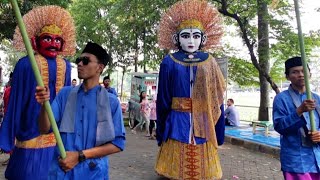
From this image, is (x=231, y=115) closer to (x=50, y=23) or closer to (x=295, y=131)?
(x=295, y=131)

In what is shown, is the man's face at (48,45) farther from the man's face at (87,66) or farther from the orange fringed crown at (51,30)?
the man's face at (87,66)

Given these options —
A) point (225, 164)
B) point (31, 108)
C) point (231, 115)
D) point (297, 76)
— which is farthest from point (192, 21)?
point (231, 115)

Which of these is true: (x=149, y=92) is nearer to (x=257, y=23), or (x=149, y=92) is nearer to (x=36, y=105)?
(x=257, y=23)

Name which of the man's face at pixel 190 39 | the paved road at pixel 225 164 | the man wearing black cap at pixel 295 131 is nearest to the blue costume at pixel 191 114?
the man's face at pixel 190 39

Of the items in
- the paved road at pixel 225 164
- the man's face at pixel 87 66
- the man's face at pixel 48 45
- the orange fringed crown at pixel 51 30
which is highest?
the orange fringed crown at pixel 51 30

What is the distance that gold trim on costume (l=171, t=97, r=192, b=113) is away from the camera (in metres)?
4.32

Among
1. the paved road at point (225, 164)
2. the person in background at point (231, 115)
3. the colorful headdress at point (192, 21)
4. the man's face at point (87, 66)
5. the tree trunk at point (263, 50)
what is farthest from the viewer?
the person in background at point (231, 115)

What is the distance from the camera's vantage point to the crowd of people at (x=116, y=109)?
7.75 feet

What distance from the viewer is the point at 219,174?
441cm

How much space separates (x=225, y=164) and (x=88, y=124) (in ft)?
17.6

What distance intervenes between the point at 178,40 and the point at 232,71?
11.0m

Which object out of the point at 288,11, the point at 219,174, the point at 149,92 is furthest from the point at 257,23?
the point at 219,174

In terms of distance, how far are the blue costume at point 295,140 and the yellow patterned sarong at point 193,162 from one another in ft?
3.40

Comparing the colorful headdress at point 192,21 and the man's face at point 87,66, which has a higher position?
the colorful headdress at point 192,21
